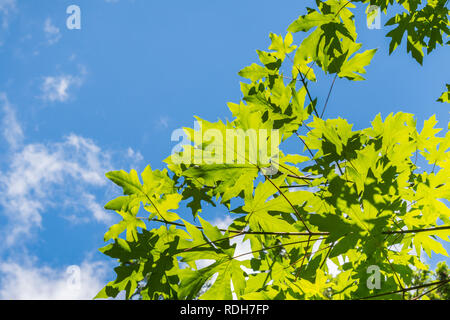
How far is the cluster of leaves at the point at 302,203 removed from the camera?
1.40 meters

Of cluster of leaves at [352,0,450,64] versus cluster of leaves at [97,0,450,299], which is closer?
cluster of leaves at [97,0,450,299]

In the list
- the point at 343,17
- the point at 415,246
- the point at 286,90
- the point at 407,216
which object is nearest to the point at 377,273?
the point at 407,216

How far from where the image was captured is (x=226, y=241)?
161 centimetres

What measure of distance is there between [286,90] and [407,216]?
1.17 metres

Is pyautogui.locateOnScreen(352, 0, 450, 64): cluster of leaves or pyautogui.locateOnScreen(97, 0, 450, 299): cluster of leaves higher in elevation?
pyautogui.locateOnScreen(352, 0, 450, 64): cluster of leaves

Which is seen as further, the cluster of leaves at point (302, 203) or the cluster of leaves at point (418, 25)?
the cluster of leaves at point (418, 25)

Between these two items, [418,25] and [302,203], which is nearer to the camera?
[302,203]

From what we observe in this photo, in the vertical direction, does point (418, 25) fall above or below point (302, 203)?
above

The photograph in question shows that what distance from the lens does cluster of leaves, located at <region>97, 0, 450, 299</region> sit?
1.40 m

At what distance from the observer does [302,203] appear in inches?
72.9
